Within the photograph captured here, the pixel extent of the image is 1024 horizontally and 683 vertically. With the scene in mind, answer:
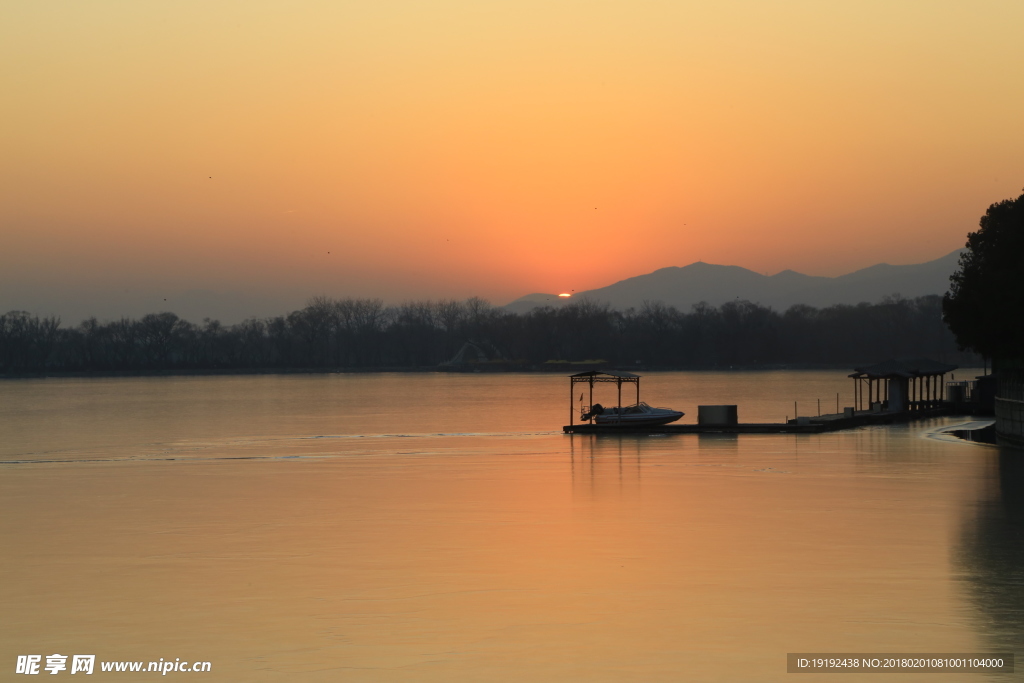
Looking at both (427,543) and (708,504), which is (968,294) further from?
(427,543)

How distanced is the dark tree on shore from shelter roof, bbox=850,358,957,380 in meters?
4.33

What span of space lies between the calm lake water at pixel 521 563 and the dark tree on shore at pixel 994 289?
6412mm

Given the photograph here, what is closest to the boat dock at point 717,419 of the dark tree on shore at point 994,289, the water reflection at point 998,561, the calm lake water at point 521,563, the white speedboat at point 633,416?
the white speedboat at point 633,416

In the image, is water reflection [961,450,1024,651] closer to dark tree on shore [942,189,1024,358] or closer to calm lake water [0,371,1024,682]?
calm lake water [0,371,1024,682]

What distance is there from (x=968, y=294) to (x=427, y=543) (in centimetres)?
4154

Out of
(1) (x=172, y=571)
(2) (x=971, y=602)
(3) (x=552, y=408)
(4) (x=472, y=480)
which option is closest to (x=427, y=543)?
(1) (x=172, y=571)

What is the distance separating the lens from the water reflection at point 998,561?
45.8ft

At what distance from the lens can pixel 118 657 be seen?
44.1 feet

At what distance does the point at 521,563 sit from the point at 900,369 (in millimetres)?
50050

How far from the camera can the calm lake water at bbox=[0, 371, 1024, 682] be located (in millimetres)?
13477

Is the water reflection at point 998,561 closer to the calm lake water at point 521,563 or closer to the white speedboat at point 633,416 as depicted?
the calm lake water at point 521,563

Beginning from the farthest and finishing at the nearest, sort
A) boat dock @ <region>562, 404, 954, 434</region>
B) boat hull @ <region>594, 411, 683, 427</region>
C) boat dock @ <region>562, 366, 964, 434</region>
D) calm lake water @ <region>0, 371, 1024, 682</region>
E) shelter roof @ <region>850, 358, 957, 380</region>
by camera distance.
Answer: shelter roof @ <region>850, 358, 957, 380</region>, boat hull @ <region>594, 411, 683, 427</region>, boat dock @ <region>562, 366, 964, 434</region>, boat dock @ <region>562, 404, 954, 434</region>, calm lake water @ <region>0, 371, 1024, 682</region>

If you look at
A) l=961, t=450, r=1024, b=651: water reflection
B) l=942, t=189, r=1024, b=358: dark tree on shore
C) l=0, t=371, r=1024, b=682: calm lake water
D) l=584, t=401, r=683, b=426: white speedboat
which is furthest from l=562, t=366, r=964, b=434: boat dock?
l=961, t=450, r=1024, b=651: water reflection

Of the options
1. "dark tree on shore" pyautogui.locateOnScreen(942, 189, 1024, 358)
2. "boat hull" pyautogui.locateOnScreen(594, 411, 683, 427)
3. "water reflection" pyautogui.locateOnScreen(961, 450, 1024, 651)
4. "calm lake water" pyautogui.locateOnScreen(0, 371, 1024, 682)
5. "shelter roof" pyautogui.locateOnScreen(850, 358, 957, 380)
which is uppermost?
"dark tree on shore" pyautogui.locateOnScreen(942, 189, 1024, 358)
